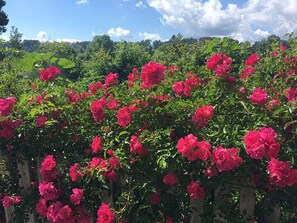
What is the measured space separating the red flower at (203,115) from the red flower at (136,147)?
0.34 m

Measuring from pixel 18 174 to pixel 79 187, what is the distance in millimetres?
700

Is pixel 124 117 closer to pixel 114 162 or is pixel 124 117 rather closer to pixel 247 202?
pixel 114 162

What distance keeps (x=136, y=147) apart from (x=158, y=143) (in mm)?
129

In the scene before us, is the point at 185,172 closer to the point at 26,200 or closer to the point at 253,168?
the point at 253,168

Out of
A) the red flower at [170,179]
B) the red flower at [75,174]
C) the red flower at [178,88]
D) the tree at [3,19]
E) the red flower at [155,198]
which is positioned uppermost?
the tree at [3,19]

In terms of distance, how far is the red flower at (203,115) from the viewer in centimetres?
181

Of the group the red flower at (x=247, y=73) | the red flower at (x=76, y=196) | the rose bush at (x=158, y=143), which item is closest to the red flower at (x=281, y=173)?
the rose bush at (x=158, y=143)

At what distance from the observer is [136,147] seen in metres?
1.87

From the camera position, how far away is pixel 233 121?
1939mm

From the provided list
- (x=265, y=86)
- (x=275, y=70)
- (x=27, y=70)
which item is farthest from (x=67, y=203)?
(x=27, y=70)

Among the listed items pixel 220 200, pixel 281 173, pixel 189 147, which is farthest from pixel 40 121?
pixel 281 173

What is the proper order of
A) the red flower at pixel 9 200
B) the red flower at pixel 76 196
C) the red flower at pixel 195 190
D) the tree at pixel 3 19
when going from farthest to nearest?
1. the tree at pixel 3 19
2. the red flower at pixel 9 200
3. the red flower at pixel 76 196
4. the red flower at pixel 195 190

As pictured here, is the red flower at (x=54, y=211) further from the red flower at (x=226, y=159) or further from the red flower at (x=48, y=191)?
the red flower at (x=226, y=159)

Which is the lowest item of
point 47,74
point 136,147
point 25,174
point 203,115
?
point 25,174
